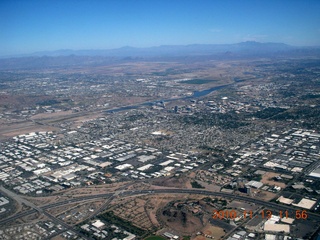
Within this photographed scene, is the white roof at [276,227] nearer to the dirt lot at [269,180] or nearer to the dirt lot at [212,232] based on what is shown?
the dirt lot at [212,232]

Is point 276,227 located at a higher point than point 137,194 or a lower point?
higher

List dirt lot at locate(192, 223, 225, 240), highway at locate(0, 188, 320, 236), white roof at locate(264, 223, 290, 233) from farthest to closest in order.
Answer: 1. highway at locate(0, 188, 320, 236)
2. white roof at locate(264, 223, 290, 233)
3. dirt lot at locate(192, 223, 225, 240)

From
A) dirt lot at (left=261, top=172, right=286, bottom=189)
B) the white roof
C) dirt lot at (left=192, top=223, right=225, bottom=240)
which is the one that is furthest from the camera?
dirt lot at (left=261, top=172, right=286, bottom=189)

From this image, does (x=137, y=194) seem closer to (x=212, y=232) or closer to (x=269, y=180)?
(x=212, y=232)

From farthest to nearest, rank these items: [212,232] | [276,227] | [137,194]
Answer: [137,194]
[276,227]
[212,232]

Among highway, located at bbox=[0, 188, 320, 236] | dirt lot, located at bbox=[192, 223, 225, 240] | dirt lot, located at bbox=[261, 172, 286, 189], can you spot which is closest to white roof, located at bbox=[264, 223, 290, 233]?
highway, located at bbox=[0, 188, 320, 236]

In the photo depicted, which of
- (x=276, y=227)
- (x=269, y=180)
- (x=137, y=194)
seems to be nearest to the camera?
(x=276, y=227)

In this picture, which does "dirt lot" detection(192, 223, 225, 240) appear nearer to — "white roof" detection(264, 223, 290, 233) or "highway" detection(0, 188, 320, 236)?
"white roof" detection(264, 223, 290, 233)

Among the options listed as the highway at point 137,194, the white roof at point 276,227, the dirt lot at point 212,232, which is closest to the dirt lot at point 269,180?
the highway at point 137,194

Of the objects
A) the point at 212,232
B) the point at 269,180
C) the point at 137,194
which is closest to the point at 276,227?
the point at 212,232

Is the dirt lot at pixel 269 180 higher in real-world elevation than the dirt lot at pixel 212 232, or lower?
higher

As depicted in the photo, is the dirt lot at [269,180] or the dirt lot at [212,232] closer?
the dirt lot at [212,232]

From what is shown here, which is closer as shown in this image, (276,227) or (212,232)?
(212,232)
